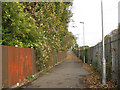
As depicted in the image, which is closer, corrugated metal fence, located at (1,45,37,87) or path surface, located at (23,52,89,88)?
corrugated metal fence, located at (1,45,37,87)

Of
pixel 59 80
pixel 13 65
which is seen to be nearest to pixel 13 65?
pixel 13 65

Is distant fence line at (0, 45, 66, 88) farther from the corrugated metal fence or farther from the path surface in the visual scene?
the path surface

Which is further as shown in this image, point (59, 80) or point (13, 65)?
point (59, 80)

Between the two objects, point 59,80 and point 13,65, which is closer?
point 13,65

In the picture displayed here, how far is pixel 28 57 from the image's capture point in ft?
36.4

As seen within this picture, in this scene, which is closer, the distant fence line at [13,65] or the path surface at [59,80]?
the distant fence line at [13,65]

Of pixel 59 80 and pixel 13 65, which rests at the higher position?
pixel 13 65

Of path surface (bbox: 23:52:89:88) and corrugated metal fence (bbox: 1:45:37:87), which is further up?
corrugated metal fence (bbox: 1:45:37:87)

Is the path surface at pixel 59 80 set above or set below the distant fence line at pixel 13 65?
below

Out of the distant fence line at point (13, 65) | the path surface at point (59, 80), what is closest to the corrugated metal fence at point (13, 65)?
the distant fence line at point (13, 65)

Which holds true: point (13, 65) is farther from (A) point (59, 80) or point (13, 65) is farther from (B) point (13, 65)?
(A) point (59, 80)

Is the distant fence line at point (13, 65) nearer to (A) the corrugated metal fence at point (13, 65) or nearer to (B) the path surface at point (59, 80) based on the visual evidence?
(A) the corrugated metal fence at point (13, 65)

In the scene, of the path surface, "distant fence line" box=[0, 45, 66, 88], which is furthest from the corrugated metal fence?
the path surface

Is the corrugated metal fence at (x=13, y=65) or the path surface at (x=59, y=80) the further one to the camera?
the path surface at (x=59, y=80)
